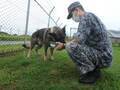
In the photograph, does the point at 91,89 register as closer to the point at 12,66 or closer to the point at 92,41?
the point at 92,41

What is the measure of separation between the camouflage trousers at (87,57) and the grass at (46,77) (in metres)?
0.35

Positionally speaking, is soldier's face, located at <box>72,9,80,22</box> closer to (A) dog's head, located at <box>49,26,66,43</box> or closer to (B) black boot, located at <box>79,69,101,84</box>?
(B) black boot, located at <box>79,69,101,84</box>

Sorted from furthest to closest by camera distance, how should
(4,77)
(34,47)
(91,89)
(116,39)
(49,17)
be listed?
(116,39)
(49,17)
(34,47)
(4,77)
(91,89)

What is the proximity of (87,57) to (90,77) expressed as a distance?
422 millimetres

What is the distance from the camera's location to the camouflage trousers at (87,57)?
21.4 feet

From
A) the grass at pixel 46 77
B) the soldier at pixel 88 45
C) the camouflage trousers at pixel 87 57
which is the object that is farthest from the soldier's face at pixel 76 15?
the grass at pixel 46 77

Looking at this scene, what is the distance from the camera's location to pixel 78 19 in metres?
6.66

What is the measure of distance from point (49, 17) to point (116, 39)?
27931mm

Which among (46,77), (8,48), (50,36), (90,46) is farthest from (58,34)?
(8,48)

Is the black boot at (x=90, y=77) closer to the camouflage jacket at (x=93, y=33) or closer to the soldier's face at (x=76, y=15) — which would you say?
the camouflage jacket at (x=93, y=33)

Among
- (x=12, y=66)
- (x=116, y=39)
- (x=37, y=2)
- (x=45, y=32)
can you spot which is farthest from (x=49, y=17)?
(x=116, y=39)

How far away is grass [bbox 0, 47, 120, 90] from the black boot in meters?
0.08

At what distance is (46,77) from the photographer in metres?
6.89

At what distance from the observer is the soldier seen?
256 inches
